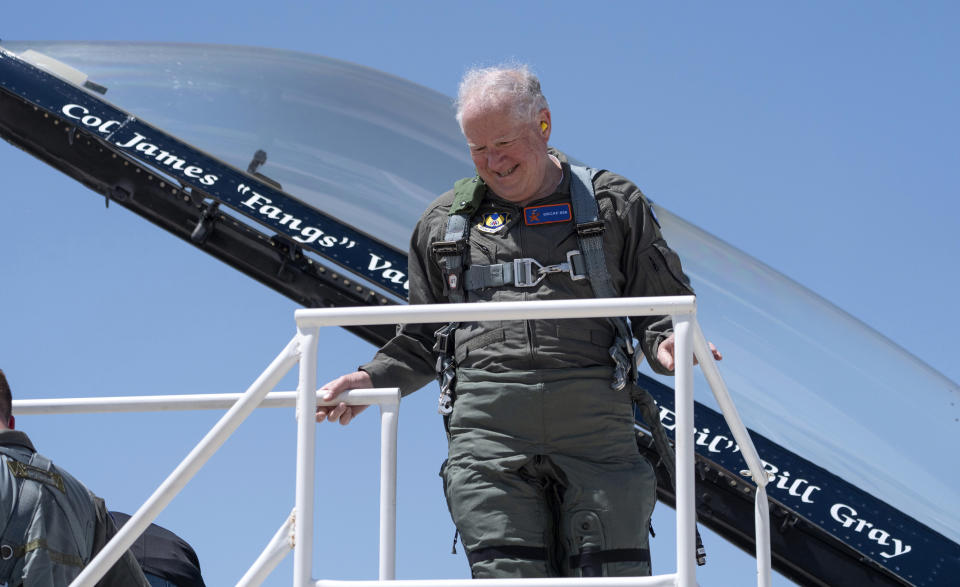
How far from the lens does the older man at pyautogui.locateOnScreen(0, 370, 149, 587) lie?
337 centimetres

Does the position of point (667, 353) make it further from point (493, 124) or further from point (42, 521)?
point (42, 521)

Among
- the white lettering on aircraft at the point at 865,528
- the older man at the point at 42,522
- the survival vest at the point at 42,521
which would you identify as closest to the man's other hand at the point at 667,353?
the older man at the point at 42,522

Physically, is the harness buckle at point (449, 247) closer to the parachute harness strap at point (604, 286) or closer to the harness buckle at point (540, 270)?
the harness buckle at point (540, 270)

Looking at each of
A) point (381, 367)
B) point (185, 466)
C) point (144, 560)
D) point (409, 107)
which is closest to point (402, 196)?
point (409, 107)

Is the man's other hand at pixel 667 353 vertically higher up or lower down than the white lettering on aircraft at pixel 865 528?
higher up

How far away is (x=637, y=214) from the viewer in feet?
11.3

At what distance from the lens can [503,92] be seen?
3365 millimetres

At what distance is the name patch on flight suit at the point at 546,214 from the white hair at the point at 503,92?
0.25 meters

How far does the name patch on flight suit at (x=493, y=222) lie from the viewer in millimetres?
3465

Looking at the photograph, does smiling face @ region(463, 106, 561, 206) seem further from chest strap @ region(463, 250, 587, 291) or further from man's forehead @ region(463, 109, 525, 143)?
chest strap @ region(463, 250, 587, 291)

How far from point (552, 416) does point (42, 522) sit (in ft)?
4.69

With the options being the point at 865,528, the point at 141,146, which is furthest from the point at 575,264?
the point at 141,146

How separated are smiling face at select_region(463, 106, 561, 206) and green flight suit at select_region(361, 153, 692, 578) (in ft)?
0.23

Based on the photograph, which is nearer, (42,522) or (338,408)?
(338,408)
